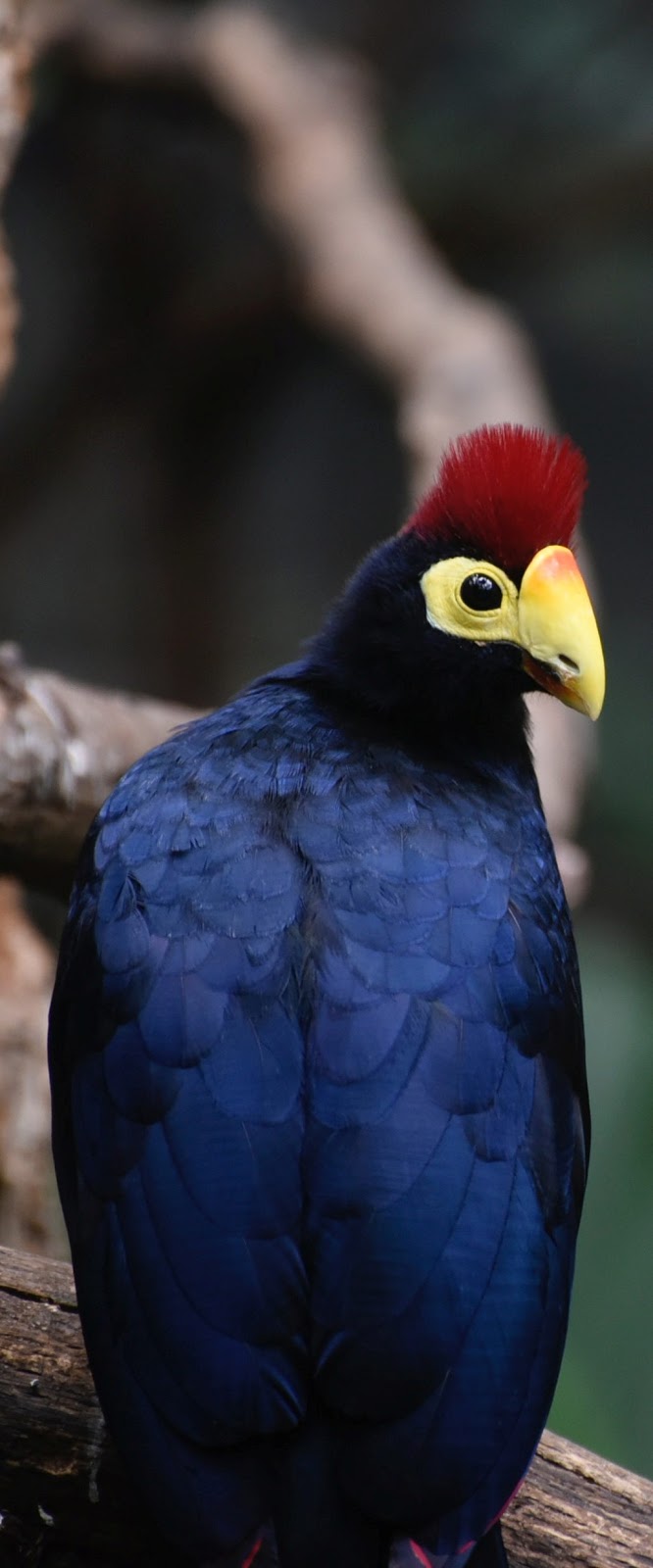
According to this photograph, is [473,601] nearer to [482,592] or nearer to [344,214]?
[482,592]

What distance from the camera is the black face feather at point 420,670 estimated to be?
6.13 feet

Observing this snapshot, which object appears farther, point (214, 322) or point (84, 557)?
point (84, 557)

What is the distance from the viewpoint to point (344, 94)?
4211 mm

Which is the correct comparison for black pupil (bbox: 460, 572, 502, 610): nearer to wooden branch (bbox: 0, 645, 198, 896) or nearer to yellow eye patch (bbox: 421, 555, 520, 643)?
yellow eye patch (bbox: 421, 555, 520, 643)

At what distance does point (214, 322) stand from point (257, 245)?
0.26 meters

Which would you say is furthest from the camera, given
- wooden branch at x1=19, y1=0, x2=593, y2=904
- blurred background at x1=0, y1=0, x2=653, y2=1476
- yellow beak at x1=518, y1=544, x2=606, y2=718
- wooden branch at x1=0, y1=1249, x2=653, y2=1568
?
blurred background at x1=0, y1=0, x2=653, y2=1476

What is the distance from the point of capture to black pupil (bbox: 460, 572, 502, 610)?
72.1 inches

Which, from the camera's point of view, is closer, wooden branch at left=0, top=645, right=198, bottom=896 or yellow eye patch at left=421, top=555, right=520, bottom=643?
yellow eye patch at left=421, top=555, right=520, bottom=643

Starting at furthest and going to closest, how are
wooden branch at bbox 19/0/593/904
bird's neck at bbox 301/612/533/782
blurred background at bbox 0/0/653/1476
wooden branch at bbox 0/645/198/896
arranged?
blurred background at bbox 0/0/653/1476, wooden branch at bbox 19/0/593/904, wooden branch at bbox 0/645/198/896, bird's neck at bbox 301/612/533/782

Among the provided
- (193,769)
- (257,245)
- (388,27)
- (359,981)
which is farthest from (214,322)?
(359,981)

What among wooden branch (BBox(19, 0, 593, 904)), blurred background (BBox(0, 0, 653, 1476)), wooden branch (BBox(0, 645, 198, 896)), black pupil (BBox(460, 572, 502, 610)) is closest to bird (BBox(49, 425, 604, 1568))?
black pupil (BBox(460, 572, 502, 610))

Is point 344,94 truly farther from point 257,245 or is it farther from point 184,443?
point 184,443

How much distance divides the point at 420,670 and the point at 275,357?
11.3ft

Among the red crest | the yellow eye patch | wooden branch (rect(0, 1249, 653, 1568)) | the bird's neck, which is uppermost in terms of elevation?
the red crest
